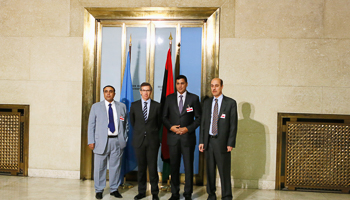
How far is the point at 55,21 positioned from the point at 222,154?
4.17 metres

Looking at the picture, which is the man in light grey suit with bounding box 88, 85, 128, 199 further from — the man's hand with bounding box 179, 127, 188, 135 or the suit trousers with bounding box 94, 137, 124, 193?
the man's hand with bounding box 179, 127, 188, 135

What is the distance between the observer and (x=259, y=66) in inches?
205

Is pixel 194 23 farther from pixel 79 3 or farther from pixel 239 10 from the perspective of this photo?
pixel 79 3

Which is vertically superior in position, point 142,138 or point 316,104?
point 316,104

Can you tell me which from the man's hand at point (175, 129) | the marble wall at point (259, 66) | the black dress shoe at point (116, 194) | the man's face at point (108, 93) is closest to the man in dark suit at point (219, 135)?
the man's hand at point (175, 129)

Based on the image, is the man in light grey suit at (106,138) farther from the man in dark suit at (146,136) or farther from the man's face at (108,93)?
the man in dark suit at (146,136)

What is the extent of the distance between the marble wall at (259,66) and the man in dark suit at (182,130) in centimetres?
120

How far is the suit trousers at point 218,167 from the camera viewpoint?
413 centimetres

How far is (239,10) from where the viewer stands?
5.24m

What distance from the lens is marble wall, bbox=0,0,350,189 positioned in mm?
5117

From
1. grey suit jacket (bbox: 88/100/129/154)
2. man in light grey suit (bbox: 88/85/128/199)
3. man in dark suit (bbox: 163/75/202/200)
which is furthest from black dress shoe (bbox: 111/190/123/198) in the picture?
man in dark suit (bbox: 163/75/202/200)

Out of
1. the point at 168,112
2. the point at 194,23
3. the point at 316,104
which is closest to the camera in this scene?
the point at 168,112

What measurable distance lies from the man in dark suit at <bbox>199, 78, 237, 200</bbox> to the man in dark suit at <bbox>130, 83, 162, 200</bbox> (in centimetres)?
76

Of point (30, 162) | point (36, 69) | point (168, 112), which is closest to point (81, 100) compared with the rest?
point (36, 69)
